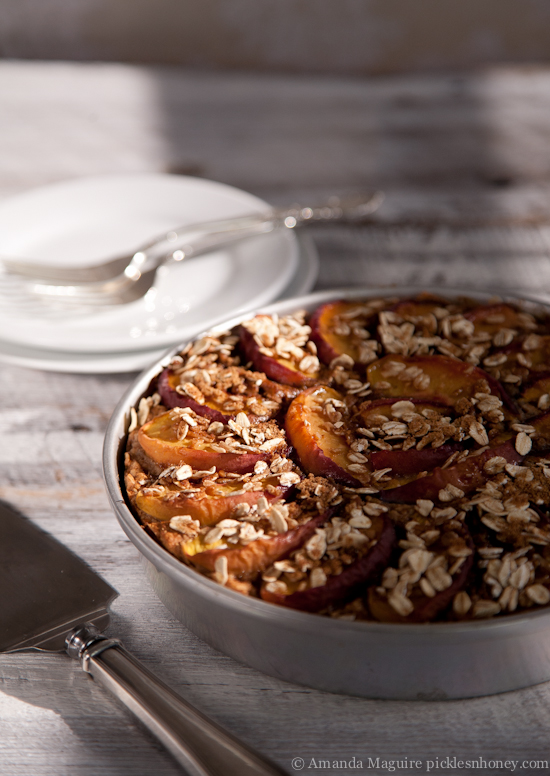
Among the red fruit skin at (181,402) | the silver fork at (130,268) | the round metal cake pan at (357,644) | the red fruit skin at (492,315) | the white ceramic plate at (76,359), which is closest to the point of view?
the round metal cake pan at (357,644)

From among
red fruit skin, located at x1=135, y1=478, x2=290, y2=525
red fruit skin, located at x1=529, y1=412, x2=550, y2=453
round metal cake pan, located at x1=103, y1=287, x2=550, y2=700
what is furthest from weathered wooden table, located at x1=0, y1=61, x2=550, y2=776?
red fruit skin, located at x1=529, y1=412, x2=550, y2=453

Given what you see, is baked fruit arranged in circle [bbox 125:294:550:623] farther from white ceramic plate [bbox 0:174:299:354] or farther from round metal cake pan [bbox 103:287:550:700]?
white ceramic plate [bbox 0:174:299:354]

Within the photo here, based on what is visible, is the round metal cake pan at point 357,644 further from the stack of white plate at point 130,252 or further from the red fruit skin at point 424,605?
the stack of white plate at point 130,252

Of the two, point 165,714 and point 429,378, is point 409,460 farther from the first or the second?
point 165,714

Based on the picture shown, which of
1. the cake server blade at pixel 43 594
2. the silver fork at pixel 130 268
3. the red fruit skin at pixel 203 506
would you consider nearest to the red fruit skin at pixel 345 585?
the red fruit skin at pixel 203 506

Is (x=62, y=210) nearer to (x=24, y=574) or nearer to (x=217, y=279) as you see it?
(x=217, y=279)

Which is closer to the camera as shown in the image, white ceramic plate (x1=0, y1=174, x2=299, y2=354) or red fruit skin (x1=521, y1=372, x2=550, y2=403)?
red fruit skin (x1=521, y1=372, x2=550, y2=403)

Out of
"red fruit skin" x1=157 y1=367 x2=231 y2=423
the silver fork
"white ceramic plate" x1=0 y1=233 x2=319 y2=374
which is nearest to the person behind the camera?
"red fruit skin" x1=157 y1=367 x2=231 y2=423
